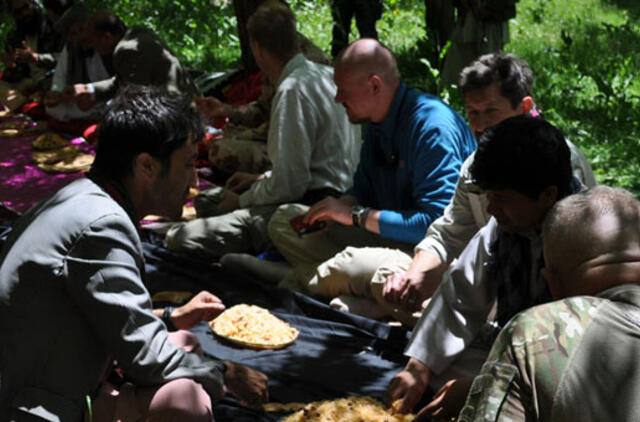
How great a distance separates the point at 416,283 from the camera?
3490mm

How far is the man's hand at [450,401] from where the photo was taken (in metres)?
2.57

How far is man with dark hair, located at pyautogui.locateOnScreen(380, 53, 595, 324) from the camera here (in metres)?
3.50

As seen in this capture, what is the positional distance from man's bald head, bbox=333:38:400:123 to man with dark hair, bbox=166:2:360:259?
592mm

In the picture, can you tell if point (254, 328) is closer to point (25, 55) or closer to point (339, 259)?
point (339, 259)

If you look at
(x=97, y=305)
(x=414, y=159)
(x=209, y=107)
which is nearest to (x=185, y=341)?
(x=97, y=305)

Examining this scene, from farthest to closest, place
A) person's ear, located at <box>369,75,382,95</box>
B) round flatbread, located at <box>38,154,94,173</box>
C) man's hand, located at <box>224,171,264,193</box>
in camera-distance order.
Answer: round flatbread, located at <box>38,154,94,173</box>
man's hand, located at <box>224,171,264,193</box>
person's ear, located at <box>369,75,382,95</box>

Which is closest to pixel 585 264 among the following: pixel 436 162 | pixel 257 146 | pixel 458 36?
pixel 436 162

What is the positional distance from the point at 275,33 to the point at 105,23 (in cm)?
254

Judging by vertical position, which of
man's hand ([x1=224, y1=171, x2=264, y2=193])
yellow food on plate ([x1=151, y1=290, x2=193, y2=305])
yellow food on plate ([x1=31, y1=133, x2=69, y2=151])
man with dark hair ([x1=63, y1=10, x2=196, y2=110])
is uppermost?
man with dark hair ([x1=63, y1=10, x2=196, y2=110])

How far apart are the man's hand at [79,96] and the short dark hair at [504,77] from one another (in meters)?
4.31

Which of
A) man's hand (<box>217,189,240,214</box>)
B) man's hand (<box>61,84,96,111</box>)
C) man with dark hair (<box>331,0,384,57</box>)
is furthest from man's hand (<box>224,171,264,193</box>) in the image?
man with dark hair (<box>331,0,384,57</box>)

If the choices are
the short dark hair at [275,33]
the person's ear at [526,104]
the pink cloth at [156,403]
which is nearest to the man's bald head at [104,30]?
the short dark hair at [275,33]

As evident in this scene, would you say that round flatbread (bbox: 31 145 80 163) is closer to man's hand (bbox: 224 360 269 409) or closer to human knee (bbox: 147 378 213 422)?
man's hand (bbox: 224 360 269 409)

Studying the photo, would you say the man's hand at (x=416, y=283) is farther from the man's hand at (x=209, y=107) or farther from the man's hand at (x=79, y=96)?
the man's hand at (x=79, y=96)
